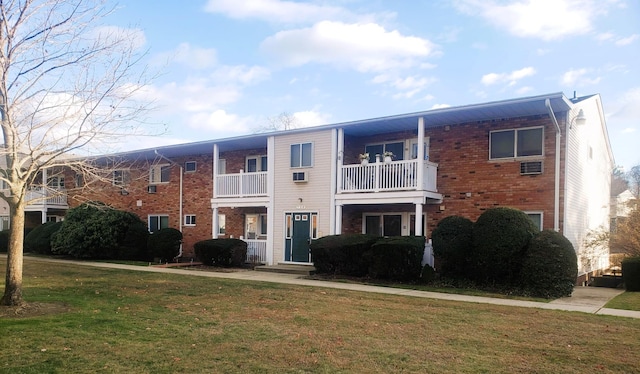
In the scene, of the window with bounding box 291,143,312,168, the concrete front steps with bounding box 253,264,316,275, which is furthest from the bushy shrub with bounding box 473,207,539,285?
the window with bounding box 291,143,312,168

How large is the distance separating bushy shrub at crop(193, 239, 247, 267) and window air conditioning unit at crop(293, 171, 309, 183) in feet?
10.8

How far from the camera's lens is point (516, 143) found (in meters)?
15.4

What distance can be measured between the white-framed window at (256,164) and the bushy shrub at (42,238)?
1008 centimetres

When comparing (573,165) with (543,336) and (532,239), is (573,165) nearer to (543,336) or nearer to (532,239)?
(532,239)

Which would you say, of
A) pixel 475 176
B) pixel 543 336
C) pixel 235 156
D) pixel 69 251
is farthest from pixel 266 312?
pixel 69 251

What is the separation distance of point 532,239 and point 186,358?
10.0 meters

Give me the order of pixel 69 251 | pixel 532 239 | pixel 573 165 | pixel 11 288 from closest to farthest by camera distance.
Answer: pixel 11 288
pixel 532 239
pixel 573 165
pixel 69 251

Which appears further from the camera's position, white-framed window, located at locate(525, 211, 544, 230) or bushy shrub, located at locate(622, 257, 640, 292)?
white-framed window, located at locate(525, 211, 544, 230)

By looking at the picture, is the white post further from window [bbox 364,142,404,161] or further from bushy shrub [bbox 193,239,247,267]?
bushy shrub [bbox 193,239,247,267]

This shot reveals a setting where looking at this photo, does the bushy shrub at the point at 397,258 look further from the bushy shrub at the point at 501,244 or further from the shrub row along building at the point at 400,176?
the bushy shrub at the point at 501,244

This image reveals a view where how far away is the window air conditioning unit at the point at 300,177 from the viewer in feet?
61.5

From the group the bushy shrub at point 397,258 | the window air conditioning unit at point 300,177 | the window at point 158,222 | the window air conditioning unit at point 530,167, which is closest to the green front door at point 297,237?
the window air conditioning unit at point 300,177

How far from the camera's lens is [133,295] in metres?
10.8

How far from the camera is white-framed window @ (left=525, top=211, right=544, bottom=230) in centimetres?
1484
